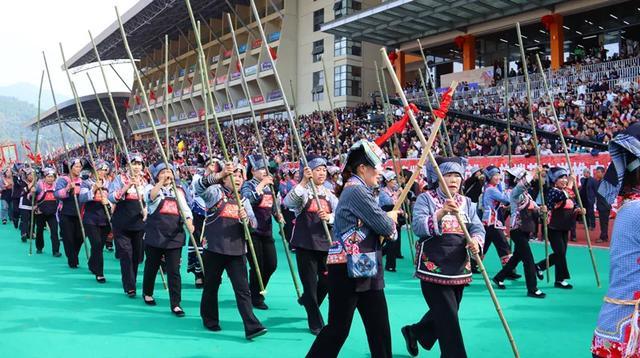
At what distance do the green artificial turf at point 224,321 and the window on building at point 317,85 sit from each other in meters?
25.4

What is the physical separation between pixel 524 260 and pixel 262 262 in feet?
10.9

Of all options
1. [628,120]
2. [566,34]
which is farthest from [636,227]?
[566,34]

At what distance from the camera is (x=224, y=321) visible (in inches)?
211

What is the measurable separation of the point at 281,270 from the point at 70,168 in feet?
12.3

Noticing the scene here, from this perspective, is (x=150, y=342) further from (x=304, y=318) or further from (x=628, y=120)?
(x=628, y=120)

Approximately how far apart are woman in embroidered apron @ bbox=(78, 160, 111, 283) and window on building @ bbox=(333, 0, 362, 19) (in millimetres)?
25396

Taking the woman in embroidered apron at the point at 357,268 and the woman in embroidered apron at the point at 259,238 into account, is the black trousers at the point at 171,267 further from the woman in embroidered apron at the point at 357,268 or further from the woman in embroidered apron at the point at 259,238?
the woman in embroidered apron at the point at 357,268

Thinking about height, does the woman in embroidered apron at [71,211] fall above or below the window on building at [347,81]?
below

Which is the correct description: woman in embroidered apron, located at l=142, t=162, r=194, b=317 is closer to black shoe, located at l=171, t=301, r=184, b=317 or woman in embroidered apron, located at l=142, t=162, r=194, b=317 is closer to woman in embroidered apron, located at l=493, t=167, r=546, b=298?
black shoe, located at l=171, t=301, r=184, b=317

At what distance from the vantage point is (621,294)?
2182 millimetres

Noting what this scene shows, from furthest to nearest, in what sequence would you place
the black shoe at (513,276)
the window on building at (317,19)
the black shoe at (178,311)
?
1. the window on building at (317,19)
2. the black shoe at (513,276)
3. the black shoe at (178,311)

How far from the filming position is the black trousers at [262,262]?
6.02 m

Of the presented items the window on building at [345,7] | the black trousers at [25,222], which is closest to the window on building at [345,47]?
the window on building at [345,7]

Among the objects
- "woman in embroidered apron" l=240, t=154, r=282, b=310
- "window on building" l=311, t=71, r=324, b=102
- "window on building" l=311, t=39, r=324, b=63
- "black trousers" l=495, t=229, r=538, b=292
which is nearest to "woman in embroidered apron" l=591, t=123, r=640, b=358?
"woman in embroidered apron" l=240, t=154, r=282, b=310
